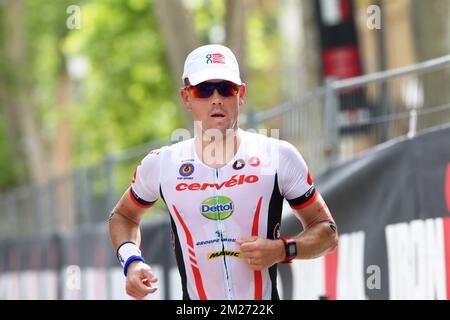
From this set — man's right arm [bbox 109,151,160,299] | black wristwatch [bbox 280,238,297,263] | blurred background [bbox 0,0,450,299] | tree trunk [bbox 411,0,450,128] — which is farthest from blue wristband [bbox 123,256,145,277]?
tree trunk [bbox 411,0,450,128]

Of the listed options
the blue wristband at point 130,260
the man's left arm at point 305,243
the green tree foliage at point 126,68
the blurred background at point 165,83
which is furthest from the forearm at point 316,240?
the green tree foliage at point 126,68

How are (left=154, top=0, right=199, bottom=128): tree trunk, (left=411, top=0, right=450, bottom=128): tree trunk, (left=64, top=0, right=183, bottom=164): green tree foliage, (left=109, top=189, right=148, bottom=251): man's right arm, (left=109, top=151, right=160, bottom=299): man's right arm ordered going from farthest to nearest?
(left=64, top=0, right=183, bottom=164): green tree foliage, (left=154, top=0, right=199, bottom=128): tree trunk, (left=411, top=0, right=450, bottom=128): tree trunk, (left=109, top=189, right=148, bottom=251): man's right arm, (left=109, top=151, right=160, bottom=299): man's right arm

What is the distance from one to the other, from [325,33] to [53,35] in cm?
2312

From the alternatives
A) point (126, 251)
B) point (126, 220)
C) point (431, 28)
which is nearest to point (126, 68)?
point (431, 28)

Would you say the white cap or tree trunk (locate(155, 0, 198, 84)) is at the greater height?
tree trunk (locate(155, 0, 198, 84))

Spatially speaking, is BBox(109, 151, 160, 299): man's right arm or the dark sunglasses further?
BBox(109, 151, 160, 299): man's right arm

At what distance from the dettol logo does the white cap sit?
53 centimetres

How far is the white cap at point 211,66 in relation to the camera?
5.38 m

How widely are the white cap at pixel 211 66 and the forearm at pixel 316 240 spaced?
28.9 inches

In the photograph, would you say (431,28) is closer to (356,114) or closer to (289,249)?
(356,114)

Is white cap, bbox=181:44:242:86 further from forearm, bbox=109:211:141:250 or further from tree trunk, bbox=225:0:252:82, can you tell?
tree trunk, bbox=225:0:252:82

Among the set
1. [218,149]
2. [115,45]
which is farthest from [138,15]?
[218,149]

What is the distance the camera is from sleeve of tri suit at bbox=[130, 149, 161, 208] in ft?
18.9

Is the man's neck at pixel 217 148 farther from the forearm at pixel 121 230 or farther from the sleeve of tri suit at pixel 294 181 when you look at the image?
the forearm at pixel 121 230
